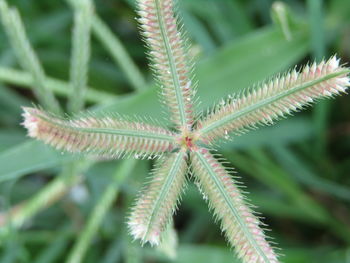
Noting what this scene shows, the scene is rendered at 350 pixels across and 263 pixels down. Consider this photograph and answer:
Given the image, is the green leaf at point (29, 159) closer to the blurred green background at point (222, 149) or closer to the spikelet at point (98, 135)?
the blurred green background at point (222, 149)

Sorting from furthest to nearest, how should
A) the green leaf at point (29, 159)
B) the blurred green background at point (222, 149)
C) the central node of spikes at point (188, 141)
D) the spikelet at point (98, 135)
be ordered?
the blurred green background at point (222, 149), the green leaf at point (29, 159), the central node of spikes at point (188, 141), the spikelet at point (98, 135)

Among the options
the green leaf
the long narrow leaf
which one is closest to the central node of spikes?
the green leaf

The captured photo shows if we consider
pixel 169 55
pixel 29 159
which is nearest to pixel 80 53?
pixel 29 159

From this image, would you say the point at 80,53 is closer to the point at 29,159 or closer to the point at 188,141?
the point at 29,159

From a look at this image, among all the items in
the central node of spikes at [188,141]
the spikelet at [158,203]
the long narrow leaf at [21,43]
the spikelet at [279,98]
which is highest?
the long narrow leaf at [21,43]

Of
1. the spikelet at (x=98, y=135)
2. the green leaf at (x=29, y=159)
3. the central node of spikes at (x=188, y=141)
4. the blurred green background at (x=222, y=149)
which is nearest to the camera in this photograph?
the spikelet at (x=98, y=135)

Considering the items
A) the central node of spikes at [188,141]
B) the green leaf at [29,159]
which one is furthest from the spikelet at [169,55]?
the green leaf at [29,159]

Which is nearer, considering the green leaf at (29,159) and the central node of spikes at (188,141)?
the central node of spikes at (188,141)

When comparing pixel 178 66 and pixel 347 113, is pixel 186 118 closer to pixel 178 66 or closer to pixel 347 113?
pixel 178 66

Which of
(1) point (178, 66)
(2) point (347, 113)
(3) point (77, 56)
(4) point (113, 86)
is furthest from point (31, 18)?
(1) point (178, 66)
